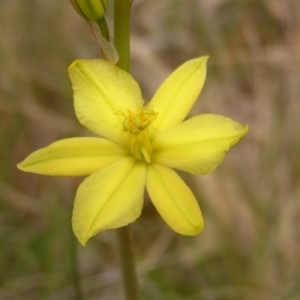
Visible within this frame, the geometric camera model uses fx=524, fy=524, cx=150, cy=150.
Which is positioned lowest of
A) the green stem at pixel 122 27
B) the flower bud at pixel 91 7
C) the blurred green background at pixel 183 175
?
the blurred green background at pixel 183 175

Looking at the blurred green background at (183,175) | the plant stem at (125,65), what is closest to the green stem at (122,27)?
the plant stem at (125,65)

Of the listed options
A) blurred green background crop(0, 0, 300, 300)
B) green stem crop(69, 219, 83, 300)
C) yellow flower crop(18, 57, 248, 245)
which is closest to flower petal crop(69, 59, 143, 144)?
yellow flower crop(18, 57, 248, 245)

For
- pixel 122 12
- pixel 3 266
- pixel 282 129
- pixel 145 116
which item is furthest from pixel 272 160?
pixel 122 12

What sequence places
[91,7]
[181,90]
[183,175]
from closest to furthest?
[91,7], [181,90], [183,175]

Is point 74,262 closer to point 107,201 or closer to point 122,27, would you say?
point 107,201

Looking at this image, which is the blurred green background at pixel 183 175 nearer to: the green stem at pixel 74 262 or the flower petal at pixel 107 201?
the green stem at pixel 74 262

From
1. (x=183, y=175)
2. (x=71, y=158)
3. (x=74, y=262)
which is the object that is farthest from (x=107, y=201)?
(x=183, y=175)

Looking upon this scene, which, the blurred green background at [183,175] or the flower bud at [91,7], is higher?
the flower bud at [91,7]
